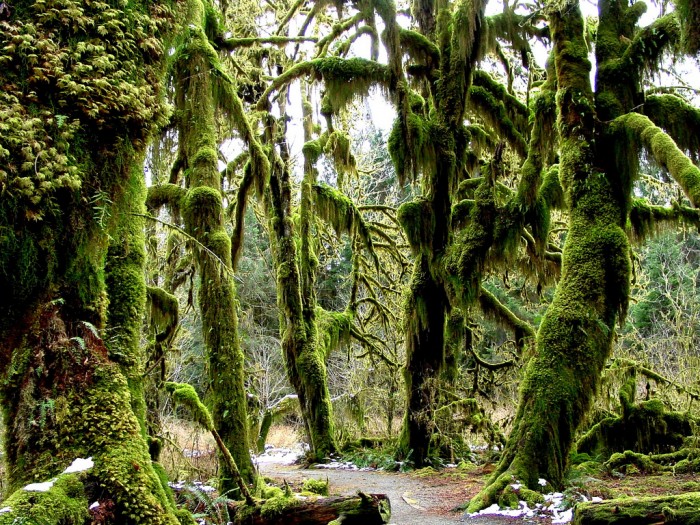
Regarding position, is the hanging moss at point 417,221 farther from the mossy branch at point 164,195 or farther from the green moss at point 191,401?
the green moss at point 191,401

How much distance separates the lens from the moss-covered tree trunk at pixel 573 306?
749 centimetres

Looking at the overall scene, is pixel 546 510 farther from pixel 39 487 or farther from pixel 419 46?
pixel 419 46

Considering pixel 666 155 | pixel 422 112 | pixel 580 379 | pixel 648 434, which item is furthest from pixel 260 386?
pixel 666 155

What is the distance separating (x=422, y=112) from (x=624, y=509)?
10690mm

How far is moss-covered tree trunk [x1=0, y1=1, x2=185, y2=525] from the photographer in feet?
11.1

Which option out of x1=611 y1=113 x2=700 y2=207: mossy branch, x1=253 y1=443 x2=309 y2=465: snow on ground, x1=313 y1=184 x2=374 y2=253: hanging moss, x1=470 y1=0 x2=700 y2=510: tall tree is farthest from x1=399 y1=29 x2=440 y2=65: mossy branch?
x1=253 y1=443 x2=309 y2=465: snow on ground

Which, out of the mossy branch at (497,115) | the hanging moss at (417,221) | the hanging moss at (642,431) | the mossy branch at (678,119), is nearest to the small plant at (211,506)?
the hanging moss at (417,221)

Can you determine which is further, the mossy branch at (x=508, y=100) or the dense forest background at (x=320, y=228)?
the mossy branch at (x=508, y=100)

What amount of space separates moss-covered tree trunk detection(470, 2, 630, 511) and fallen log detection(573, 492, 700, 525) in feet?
6.86

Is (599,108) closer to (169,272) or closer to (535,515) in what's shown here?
(535,515)

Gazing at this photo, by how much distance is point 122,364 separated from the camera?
4.35 m

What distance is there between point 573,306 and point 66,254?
6794 millimetres

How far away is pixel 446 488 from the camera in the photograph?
9.70 m

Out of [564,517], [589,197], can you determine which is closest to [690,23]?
[589,197]
